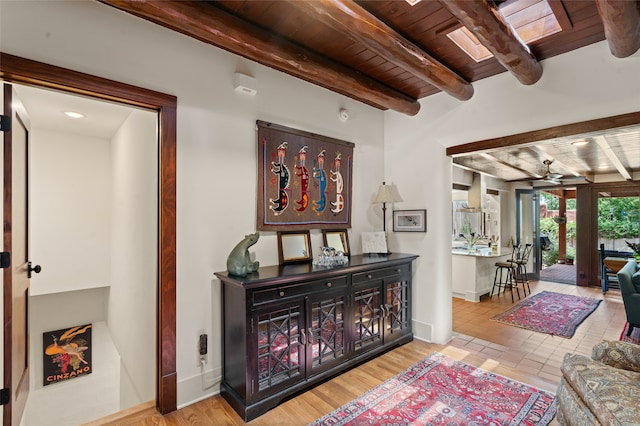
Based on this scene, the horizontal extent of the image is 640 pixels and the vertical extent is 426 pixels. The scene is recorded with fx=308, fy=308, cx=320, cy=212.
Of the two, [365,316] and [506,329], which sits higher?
[365,316]

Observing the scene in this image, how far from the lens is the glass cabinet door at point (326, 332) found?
2.57 meters

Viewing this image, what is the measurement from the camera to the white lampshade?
12.1ft

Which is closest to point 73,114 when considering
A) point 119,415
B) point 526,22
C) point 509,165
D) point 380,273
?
point 119,415

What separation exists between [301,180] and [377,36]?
4.71 ft

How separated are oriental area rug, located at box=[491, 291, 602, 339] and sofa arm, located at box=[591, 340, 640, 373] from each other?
82.4 inches

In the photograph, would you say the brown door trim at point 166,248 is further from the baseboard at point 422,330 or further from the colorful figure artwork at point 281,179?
the baseboard at point 422,330

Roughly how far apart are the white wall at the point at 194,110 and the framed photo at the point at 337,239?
658mm

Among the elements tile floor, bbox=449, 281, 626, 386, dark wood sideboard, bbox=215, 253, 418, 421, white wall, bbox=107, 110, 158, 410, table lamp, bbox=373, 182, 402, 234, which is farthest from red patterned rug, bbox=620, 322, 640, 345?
white wall, bbox=107, 110, 158, 410

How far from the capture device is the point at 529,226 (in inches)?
300

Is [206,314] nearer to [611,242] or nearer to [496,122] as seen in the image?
[496,122]

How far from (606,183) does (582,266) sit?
1.88 meters

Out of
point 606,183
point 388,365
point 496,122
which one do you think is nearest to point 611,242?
point 606,183

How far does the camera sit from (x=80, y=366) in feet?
13.9

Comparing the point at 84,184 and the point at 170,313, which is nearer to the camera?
the point at 170,313
